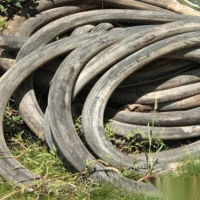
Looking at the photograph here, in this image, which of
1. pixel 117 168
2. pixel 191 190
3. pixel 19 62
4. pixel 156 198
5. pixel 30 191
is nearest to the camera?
pixel 191 190

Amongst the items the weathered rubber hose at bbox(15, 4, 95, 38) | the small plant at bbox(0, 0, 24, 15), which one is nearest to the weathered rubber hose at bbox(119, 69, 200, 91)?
the weathered rubber hose at bbox(15, 4, 95, 38)

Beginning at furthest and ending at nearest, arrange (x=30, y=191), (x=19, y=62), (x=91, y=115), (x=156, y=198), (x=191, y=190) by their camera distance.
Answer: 1. (x=19, y=62)
2. (x=91, y=115)
3. (x=30, y=191)
4. (x=156, y=198)
5. (x=191, y=190)

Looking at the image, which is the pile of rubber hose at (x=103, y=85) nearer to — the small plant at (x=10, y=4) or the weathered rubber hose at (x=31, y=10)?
the weathered rubber hose at (x=31, y=10)

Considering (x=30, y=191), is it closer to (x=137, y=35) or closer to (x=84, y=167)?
(x=84, y=167)

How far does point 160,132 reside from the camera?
369cm

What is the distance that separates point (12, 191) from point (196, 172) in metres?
1.71

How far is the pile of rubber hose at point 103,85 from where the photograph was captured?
335 cm

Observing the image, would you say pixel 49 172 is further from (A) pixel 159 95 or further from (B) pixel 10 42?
Result: (B) pixel 10 42

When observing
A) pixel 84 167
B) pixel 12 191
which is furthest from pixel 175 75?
pixel 12 191

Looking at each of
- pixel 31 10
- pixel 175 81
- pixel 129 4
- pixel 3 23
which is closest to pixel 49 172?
pixel 175 81

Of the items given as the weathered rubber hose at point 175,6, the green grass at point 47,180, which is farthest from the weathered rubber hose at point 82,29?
the green grass at point 47,180

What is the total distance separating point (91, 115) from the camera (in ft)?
11.5

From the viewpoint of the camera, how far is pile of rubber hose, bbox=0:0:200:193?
335cm

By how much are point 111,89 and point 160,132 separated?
0.70m
